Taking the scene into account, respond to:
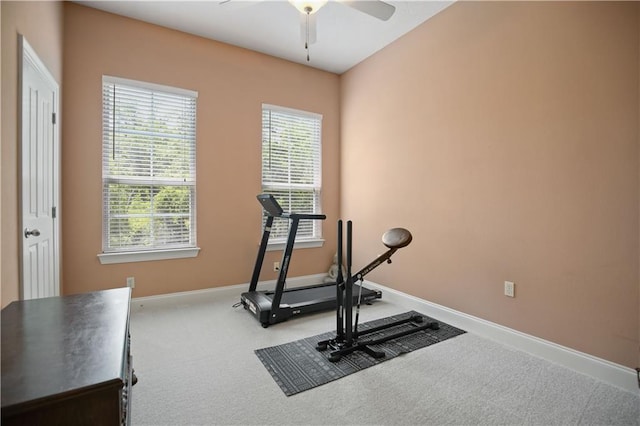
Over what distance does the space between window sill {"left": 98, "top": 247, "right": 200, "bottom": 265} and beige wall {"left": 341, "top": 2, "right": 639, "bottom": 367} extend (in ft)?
7.81

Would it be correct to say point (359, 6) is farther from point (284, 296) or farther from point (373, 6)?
point (284, 296)

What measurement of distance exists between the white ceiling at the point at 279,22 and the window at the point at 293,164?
79 centimetres

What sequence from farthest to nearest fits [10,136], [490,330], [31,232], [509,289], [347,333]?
[490,330] → [509,289] → [347,333] → [31,232] → [10,136]

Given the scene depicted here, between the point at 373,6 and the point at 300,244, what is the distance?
9.38ft

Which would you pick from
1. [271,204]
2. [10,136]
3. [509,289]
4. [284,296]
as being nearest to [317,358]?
[284,296]

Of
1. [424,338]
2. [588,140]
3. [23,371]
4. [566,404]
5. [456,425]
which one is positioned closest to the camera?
[23,371]

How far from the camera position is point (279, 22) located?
3256 mm

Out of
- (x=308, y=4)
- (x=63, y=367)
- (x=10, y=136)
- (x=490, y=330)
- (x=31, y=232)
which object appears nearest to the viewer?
(x=63, y=367)

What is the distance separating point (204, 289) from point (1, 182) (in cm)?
229

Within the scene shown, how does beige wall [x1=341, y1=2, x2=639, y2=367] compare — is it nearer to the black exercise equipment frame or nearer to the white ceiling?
the white ceiling

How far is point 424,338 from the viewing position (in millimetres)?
2629

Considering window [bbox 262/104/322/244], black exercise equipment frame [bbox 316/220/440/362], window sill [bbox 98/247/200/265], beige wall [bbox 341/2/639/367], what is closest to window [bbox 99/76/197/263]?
window sill [bbox 98/247/200/265]

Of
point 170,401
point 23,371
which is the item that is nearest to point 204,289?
point 170,401

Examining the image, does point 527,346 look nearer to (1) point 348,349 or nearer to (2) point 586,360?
(2) point 586,360
